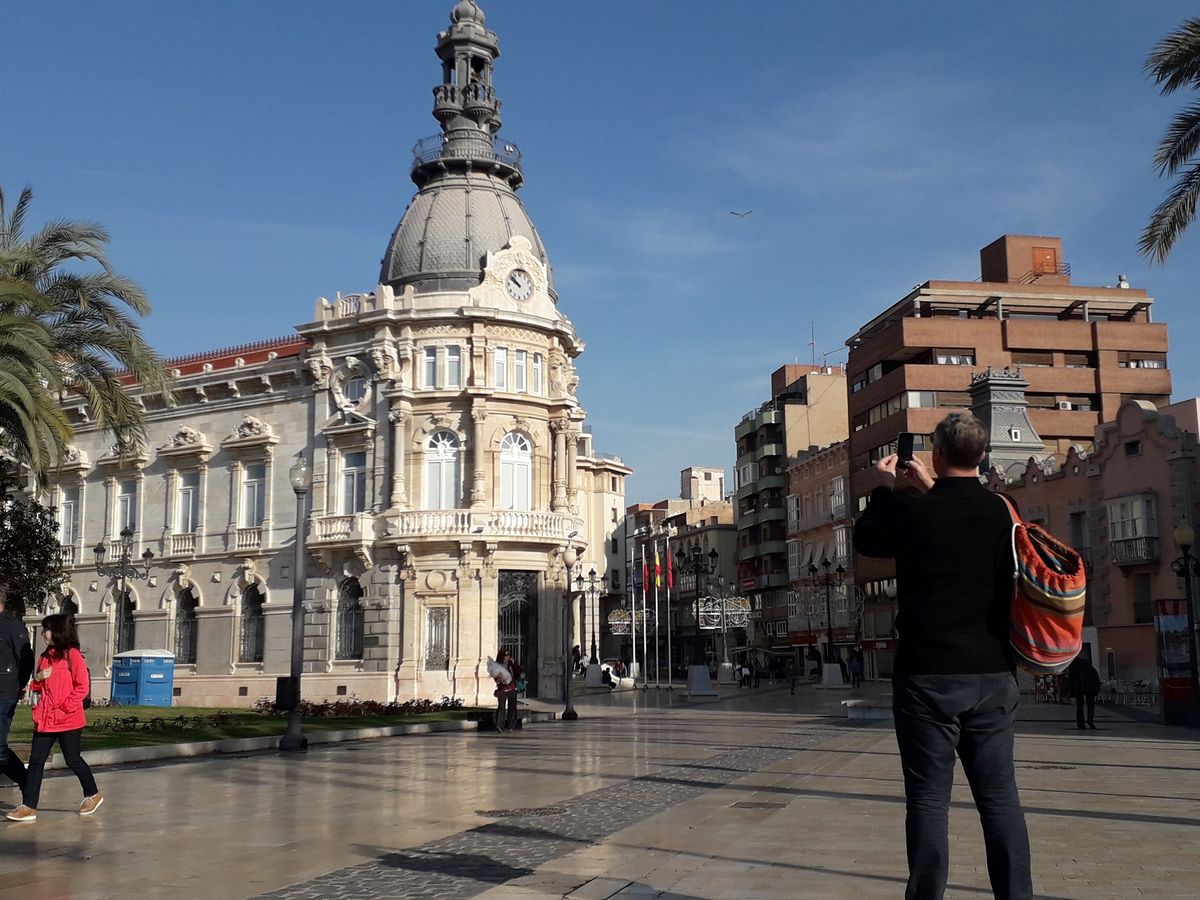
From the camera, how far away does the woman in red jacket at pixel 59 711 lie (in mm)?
11180

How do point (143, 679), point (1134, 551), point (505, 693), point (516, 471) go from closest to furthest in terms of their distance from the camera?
1. point (505, 693)
2. point (143, 679)
3. point (1134, 551)
4. point (516, 471)

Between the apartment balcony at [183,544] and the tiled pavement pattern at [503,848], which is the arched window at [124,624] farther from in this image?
the tiled pavement pattern at [503,848]

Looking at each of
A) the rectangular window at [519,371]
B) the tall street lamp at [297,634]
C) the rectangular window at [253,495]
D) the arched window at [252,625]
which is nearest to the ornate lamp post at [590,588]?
the rectangular window at [519,371]

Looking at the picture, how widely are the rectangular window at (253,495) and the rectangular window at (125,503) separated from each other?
20.7ft

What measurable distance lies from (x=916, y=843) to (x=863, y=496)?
2551 inches

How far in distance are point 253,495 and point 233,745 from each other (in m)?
26.5

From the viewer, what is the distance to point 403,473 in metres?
41.9

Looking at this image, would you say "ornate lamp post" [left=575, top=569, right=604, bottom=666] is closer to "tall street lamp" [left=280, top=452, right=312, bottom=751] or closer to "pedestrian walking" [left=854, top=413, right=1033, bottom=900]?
"tall street lamp" [left=280, top=452, right=312, bottom=751]

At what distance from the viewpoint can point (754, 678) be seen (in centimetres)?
5775

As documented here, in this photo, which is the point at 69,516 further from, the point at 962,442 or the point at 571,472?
the point at 962,442

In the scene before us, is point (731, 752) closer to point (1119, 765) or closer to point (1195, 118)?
point (1119, 765)

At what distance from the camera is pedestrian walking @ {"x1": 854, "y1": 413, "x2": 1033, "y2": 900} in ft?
16.6

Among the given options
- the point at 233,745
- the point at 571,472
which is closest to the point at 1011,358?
the point at 571,472

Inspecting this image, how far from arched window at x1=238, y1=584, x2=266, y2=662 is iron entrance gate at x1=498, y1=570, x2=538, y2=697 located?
371 inches
